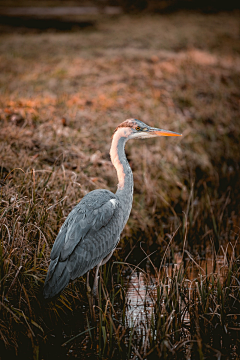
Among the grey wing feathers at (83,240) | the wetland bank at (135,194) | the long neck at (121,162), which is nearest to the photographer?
the wetland bank at (135,194)

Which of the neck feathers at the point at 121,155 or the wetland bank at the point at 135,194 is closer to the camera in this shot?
the wetland bank at the point at 135,194

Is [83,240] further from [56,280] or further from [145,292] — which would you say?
[145,292]

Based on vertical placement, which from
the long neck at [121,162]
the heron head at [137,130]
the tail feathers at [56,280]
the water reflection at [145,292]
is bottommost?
the water reflection at [145,292]

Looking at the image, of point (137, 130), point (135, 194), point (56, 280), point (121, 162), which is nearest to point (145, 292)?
point (56, 280)

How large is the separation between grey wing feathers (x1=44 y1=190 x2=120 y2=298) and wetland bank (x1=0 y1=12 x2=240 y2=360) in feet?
0.73

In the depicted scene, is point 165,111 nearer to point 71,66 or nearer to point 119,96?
point 119,96

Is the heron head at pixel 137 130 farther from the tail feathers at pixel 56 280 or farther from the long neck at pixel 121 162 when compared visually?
the tail feathers at pixel 56 280

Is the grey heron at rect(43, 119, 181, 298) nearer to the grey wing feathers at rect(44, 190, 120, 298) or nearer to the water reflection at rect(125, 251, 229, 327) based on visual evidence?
the grey wing feathers at rect(44, 190, 120, 298)

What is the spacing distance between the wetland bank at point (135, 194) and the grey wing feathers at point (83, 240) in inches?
8.8

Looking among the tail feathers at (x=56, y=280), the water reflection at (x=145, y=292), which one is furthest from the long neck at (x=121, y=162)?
the tail feathers at (x=56, y=280)

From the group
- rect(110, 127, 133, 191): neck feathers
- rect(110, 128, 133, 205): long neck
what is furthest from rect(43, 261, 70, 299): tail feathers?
→ rect(110, 127, 133, 191): neck feathers

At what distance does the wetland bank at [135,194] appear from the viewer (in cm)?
393

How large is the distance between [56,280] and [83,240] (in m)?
0.58

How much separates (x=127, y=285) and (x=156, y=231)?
188cm
